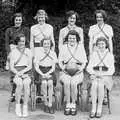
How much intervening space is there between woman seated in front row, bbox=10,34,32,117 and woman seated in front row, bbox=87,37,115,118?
3.57ft

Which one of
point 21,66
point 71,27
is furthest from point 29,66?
point 71,27

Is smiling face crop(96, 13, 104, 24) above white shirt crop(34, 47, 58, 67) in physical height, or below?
above

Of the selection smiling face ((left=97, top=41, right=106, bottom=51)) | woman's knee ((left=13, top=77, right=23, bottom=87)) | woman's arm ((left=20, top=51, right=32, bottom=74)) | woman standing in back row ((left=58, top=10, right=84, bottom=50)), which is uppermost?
woman standing in back row ((left=58, top=10, right=84, bottom=50))

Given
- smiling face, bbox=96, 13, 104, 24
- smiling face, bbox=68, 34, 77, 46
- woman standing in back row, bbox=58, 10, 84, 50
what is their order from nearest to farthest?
smiling face, bbox=68, 34, 77, 46 → smiling face, bbox=96, 13, 104, 24 → woman standing in back row, bbox=58, 10, 84, 50

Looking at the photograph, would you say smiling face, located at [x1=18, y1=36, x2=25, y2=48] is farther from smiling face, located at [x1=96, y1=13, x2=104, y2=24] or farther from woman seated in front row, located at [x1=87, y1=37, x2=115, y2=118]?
smiling face, located at [x1=96, y1=13, x2=104, y2=24]

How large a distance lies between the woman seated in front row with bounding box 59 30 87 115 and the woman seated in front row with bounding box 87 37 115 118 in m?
0.21

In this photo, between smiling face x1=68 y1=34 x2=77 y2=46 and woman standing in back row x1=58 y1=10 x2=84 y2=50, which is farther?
woman standing in back row x1=58 y1=10 x2=84 y2=50

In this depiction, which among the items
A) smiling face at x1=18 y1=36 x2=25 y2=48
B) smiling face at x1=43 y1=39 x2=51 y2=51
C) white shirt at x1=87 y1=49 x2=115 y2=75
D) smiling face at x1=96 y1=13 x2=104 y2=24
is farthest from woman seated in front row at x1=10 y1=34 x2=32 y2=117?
smiling face at x1=96 y1=13 x2=104 y2=24

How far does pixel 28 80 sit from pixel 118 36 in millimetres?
4895

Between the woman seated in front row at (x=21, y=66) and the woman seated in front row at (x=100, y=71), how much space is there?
3.57 feet

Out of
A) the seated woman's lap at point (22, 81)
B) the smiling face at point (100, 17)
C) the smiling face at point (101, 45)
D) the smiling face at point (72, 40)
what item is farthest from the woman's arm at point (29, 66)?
the smiling face at point (100, 17)

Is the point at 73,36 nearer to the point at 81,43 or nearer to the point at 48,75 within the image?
the point at 81,43

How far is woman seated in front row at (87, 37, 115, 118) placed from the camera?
663 centimetres

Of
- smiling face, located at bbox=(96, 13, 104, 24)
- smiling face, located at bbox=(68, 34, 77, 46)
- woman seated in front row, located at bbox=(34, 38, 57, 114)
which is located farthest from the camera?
smiling face, located at bbox=(96, 13, 104, 24)
